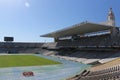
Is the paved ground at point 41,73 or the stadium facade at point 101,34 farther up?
the stadium facade at point 101,34

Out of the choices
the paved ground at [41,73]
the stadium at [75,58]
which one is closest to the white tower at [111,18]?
the stadium at [75,58]

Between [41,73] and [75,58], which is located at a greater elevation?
[41,73]

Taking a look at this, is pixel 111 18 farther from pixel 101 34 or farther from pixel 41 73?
pixel 41 73

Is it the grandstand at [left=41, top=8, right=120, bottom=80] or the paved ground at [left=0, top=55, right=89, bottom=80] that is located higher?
the grandstand at [left=41, top=8, right=120, bottom=80]

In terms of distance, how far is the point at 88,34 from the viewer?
5369cm

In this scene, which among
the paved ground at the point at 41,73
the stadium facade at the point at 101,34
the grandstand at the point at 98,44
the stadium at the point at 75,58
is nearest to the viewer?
the paved ground at the point at 41,73

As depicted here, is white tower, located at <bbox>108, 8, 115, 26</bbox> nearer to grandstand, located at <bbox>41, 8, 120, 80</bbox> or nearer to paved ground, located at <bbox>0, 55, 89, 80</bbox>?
grandstand, located at <bbox>41, 8, 120, 80</bbox>

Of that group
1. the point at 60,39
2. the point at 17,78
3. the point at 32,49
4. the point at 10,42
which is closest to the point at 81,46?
the point at 60,39

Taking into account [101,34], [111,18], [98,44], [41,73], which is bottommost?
[41,73]

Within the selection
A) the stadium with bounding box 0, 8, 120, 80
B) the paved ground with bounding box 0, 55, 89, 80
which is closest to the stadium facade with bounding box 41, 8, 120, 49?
the stadium with bounding box 0, 8, 120, 80

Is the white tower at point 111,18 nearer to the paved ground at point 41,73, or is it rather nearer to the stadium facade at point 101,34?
the stadium facade at point 101,34

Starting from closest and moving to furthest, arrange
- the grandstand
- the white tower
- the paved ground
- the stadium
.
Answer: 1. the paved ground
2. the stadium
3. the grandstand
4. the white tower

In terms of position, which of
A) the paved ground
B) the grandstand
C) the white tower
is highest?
the white tower

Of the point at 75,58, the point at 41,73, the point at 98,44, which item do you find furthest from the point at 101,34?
the point at 41,73
